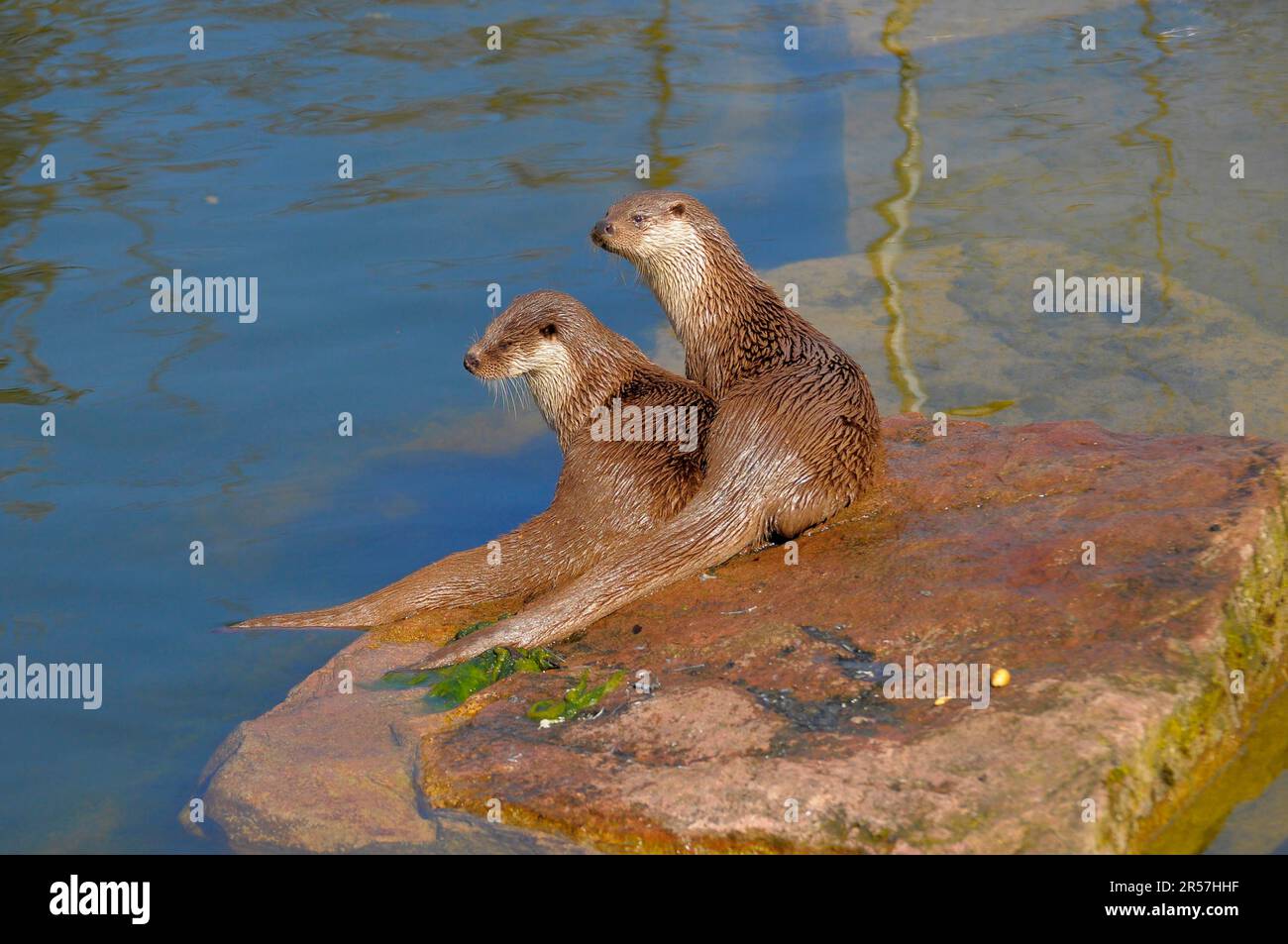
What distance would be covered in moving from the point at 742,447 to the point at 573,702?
98 cm

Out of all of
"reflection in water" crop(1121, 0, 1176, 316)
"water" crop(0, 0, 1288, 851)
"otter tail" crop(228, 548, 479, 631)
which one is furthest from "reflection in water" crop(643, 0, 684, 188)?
"otter tail" crop(228, 548, 479, 631)

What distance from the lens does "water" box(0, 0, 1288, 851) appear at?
4406 mm

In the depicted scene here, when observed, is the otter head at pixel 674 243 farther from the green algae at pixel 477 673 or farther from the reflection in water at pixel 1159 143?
the reflection in water at pixel 1159 143

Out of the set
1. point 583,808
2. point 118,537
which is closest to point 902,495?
point 583,808

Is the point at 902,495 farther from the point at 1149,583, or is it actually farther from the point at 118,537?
the point at 118,537

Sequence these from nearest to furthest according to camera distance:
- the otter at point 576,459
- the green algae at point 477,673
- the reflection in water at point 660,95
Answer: the green algae at point 477,673
the otter at point 576,459
the reflection in water at point 660,95

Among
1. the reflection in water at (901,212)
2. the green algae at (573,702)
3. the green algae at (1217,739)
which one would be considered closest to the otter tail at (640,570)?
the green algae at (573,702)

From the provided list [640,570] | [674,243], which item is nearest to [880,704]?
[640,570]

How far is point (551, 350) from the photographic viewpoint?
4324mm

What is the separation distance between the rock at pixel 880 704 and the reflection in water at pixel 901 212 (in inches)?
63.1

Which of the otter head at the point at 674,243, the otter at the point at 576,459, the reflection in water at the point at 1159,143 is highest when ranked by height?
the reflection in water at the point at 1159,143

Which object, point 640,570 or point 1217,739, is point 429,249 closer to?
point 640,570

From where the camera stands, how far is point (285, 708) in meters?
3.48

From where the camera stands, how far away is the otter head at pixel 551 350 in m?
4.30
